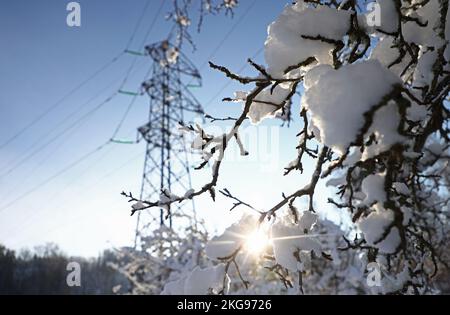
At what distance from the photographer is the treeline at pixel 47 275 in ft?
200

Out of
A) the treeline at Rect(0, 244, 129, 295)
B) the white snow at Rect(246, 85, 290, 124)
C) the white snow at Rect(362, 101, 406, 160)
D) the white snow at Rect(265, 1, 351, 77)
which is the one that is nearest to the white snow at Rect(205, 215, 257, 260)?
the white snow at Rect(246, 85, 290, 124)

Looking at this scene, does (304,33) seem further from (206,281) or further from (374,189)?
(206,281)

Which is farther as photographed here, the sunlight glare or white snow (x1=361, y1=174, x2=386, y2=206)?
the sunlight glare

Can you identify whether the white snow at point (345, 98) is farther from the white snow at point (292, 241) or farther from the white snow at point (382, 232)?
the white snow at point (292, 241)

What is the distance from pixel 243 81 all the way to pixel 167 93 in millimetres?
14149

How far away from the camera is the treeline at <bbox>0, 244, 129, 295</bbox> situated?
200 ft

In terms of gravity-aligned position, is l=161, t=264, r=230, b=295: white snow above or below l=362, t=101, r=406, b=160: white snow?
below

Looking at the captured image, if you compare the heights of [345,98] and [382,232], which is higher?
[345,98]

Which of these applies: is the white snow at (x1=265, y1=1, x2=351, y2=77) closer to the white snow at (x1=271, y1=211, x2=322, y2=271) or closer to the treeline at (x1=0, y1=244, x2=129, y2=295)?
the white snow at (x1=271, y1=211, x2=322, y2=271)

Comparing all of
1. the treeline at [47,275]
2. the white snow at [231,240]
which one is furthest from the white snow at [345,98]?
the treeline at [47,275]

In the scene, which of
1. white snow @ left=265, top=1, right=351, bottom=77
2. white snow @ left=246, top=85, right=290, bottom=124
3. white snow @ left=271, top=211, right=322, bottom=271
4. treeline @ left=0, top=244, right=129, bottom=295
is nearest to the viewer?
white snow @ left=265, top=1, right=351, bottom=77

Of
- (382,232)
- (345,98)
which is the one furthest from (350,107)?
(382,232)

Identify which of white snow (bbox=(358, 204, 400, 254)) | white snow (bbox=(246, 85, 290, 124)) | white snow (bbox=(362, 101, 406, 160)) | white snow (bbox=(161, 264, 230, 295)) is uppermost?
white snow (bbox=(246, 85, 290, 124))

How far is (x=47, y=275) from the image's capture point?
68312mm
